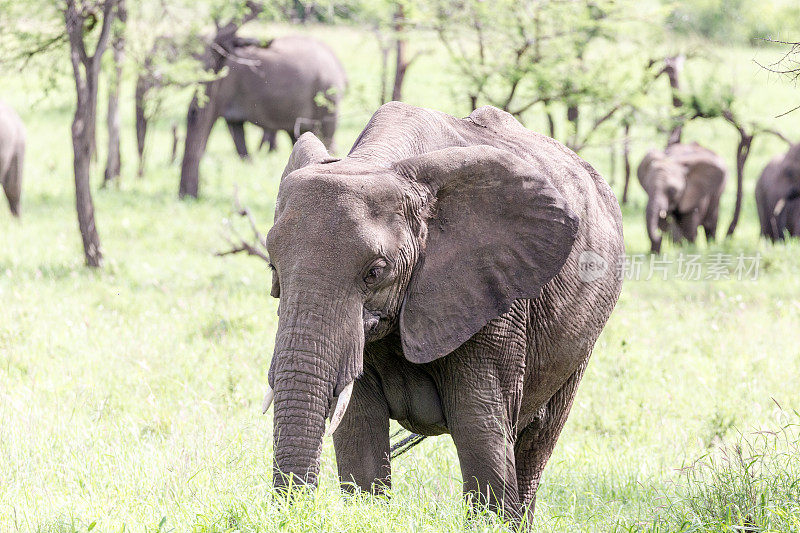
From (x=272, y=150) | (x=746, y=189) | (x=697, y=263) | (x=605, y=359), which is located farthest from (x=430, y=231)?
(x=746, y=189)

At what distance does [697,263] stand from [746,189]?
9657 millimetres

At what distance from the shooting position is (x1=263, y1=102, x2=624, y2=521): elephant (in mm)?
3693

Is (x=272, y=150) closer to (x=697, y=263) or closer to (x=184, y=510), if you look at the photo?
(x=697, y=263)

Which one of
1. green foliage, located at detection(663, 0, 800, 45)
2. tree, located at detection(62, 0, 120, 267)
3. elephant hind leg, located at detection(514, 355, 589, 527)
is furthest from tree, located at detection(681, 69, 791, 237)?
elephant hind leg, located at detection(514, 355, 589, 527)

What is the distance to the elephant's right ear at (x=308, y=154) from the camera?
13.7ft

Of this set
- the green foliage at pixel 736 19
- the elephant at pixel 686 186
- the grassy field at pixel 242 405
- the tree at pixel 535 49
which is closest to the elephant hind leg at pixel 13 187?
the grassy field at pixel 242 405

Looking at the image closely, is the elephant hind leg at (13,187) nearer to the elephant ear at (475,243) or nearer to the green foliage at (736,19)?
the green foliage at (736,19)

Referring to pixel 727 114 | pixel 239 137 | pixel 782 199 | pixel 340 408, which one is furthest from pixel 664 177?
pixel 340 408

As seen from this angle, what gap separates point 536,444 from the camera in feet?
17.9

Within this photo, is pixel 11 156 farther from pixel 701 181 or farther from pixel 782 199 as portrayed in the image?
pixel 782 199

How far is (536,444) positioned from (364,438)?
53.2 inches

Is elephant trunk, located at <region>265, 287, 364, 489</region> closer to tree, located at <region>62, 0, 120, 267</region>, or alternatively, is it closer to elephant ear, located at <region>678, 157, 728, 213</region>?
tree, located at <region>62, 0, 120, 267</region>

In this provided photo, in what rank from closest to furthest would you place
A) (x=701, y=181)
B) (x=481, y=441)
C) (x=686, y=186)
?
(x=481, y=441) < (x=686, y=186) < (x=701, y=181)

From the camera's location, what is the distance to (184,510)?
4.21m
